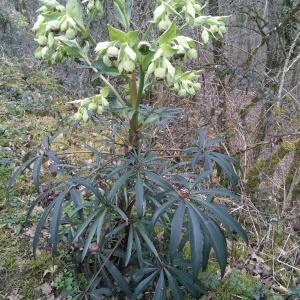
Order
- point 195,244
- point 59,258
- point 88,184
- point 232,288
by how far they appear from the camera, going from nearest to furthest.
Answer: point 195,244, point 88,184, point 232,288, point 59,258

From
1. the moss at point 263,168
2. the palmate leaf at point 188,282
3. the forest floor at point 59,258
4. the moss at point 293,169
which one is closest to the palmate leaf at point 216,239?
the palmate leaf at point 188,282

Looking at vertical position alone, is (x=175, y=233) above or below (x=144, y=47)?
below

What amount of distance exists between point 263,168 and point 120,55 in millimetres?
2519

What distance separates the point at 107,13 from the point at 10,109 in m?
1.81

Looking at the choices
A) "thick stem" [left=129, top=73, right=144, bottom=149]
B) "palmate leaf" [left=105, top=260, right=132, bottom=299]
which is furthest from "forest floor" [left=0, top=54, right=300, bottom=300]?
"thick stem" [left=129, top=73, right=144, bottom=149]

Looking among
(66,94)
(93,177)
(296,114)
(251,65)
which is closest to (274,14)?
(251,65)

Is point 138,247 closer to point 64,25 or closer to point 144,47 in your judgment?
point 144,47

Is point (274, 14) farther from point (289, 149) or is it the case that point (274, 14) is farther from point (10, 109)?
point (10, 109)

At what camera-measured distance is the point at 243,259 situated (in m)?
2.75

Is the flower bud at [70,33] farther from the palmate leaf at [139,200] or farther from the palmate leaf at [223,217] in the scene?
the palmate leaf at [223,217]

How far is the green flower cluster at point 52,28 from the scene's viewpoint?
149 centimetres

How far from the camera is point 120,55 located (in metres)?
1.40

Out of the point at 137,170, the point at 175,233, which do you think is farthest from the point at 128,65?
the point at 175,233

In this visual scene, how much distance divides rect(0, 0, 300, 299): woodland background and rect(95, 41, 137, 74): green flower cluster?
1.69 feet
